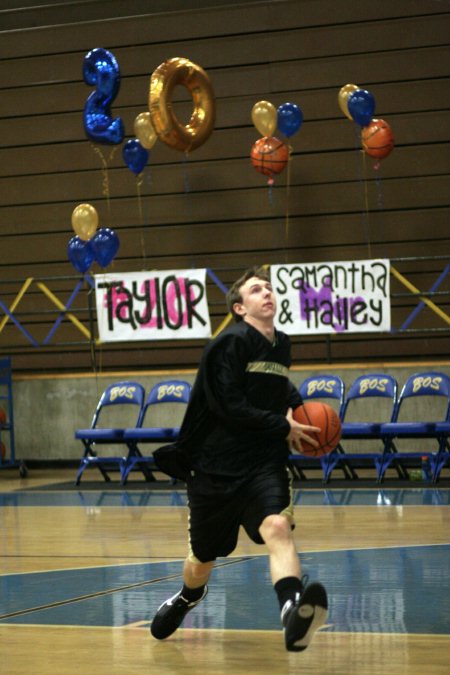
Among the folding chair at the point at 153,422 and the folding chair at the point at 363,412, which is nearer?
the folding chair at the point at 363,412

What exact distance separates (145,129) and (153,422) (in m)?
3.23

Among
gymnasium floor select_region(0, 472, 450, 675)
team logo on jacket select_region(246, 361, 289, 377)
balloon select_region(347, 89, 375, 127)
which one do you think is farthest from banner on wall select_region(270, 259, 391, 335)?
team logo on jacket select_region(246, 361, 289, 377)

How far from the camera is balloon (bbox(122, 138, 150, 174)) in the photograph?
13742 millimetres

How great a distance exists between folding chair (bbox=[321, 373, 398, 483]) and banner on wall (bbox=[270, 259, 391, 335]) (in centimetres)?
58

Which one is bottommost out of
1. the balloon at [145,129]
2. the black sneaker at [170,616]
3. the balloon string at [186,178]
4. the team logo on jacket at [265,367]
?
the black sneaker at [170,616]

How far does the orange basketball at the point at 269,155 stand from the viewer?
1316 centimetres

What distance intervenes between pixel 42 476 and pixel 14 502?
2.72 m

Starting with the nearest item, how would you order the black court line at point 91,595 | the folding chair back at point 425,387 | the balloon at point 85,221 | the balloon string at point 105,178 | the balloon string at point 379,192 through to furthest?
the black court line at point 91,595
the folding chair back at point 425,387
the balloon at point 85,221
the balloon string at point 379,192
the balloon string at point 105,178

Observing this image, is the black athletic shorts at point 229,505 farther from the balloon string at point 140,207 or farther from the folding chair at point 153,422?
the balloon string at point 140,207

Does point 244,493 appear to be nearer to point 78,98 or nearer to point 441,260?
point 441,260

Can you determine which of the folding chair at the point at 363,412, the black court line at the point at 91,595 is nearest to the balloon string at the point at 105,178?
the folding chair at the point at 363,412

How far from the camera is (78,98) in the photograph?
1527 cm

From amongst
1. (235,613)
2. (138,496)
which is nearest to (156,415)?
(138,496)

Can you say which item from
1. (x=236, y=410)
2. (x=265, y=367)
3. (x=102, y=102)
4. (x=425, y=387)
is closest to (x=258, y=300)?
(x=265, y=367)
